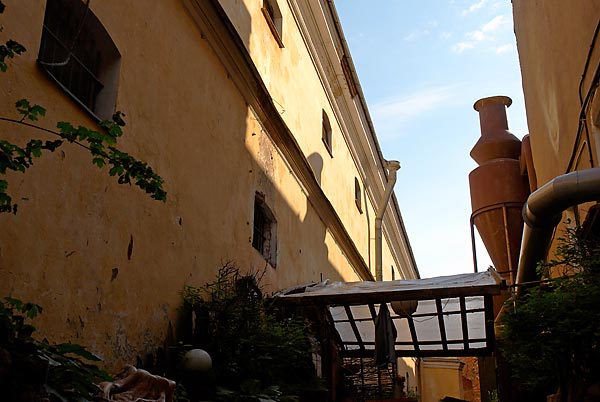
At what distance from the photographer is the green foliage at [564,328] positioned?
17.9ft

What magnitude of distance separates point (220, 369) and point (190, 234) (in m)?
1.54

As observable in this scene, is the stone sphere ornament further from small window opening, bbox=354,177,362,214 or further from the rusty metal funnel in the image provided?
small window opening, bbox=354,177,362,214

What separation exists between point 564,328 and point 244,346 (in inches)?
120

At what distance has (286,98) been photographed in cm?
1145

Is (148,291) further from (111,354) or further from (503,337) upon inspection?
(503,337)

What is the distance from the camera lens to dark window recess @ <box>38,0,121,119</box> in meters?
5.57

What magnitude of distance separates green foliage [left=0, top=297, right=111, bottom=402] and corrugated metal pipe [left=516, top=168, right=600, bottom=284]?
185 inches

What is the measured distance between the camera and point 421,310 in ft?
33.8

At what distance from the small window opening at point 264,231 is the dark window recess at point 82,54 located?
3826 millimetres

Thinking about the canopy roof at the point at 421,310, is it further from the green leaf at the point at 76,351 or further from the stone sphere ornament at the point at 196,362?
the green leaf at the point at 76,351

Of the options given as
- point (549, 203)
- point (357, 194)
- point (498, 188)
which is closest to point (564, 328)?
point (549, 203)

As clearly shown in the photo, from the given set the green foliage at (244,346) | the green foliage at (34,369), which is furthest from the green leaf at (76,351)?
the green foliage at (244,346)

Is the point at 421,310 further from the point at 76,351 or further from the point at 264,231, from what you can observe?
the point at 76,351

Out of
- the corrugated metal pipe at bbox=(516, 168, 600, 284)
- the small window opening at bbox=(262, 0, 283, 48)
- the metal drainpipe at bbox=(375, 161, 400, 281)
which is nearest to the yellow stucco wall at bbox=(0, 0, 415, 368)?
the small window opening at bbox=(262, 0, 283, 48)
